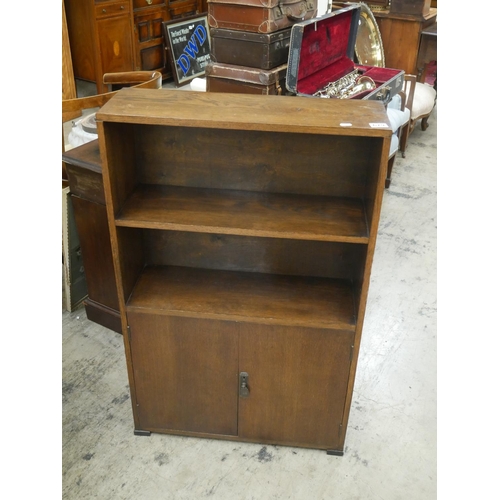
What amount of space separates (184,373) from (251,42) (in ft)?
7.02

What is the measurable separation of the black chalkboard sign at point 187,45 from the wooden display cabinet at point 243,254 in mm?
4724

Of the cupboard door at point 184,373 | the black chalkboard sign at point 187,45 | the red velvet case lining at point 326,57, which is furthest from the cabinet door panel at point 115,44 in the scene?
the cupboard door at point 184,373

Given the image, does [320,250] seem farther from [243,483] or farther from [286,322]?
[243,483]

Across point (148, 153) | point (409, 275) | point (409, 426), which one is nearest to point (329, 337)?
point (409, 426)

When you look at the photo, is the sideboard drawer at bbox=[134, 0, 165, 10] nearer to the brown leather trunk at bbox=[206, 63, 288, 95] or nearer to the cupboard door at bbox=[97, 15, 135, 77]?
the cupboard door at bbox=[97, 15, 135, 77]

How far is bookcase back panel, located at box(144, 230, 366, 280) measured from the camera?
2.12 m

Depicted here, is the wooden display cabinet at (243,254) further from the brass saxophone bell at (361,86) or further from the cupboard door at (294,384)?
the brass saxophone bell at (361,86)

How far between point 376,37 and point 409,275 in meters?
2.56

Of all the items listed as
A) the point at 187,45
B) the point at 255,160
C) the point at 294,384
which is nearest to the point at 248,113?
the point at 255,160

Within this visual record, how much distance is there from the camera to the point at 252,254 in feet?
7.11

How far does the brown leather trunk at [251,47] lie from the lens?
3.27 meters

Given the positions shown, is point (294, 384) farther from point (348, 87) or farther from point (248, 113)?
point (348, 87)

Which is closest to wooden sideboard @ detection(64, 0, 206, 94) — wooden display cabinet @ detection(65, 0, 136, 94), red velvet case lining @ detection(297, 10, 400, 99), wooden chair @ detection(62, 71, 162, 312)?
wooden display cabinet @ detection(65, 0, 136, 94)

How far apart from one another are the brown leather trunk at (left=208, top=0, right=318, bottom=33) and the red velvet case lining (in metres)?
0.15
